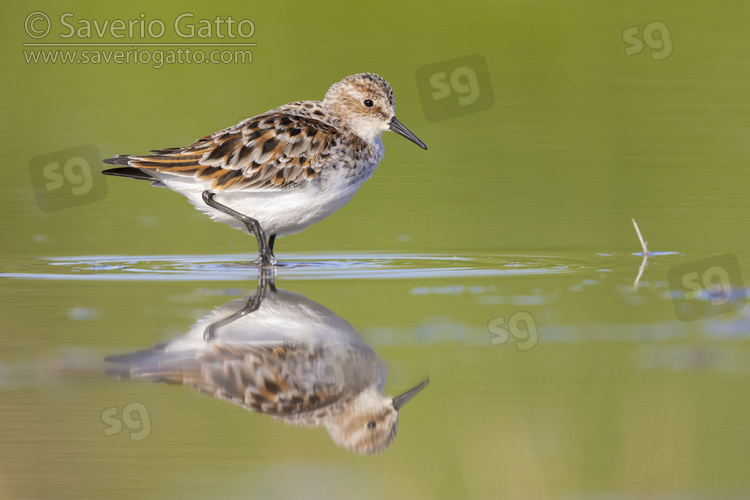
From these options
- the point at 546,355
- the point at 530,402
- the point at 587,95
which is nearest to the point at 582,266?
the point at 546,355

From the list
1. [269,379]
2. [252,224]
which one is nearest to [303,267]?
[252,224]

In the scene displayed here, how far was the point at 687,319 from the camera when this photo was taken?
8.06 m

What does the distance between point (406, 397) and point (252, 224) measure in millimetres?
4601

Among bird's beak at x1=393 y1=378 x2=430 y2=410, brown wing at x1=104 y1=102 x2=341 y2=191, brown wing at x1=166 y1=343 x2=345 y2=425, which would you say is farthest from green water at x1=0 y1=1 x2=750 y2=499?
brown wing at x1=104 y1=102 x2=341 y2=191

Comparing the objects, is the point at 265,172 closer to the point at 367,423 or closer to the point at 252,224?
→ the point at 252,224

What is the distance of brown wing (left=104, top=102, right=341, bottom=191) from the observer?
10.7m

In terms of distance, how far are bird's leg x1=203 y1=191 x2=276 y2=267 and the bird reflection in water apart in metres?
2.39

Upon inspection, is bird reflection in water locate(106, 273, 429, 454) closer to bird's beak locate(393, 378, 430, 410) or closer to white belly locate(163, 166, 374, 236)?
bird's beak locate(393, 378, 430, 410)

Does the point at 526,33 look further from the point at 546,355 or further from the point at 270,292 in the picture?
the point at 546,355

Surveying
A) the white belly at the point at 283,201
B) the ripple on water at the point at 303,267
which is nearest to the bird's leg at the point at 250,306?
the ripple on water at the point at 303,267

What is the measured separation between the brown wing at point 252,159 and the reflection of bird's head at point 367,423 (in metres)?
4.59

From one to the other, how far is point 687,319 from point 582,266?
2.27m

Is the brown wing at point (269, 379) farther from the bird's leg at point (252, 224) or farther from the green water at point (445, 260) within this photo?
the bird's leg at point (252, 224)

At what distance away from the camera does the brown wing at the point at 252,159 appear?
1066cm
